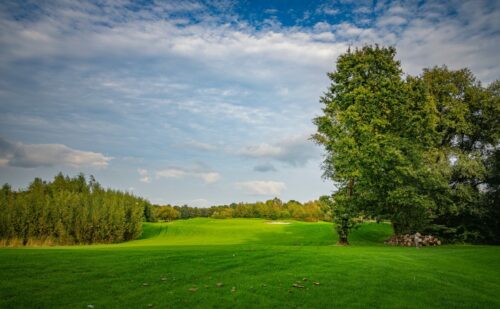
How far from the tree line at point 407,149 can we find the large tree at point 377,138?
Answer: 91 millimetres

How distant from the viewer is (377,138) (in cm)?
3009

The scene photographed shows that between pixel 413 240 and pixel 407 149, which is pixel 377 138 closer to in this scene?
pixel 407 149

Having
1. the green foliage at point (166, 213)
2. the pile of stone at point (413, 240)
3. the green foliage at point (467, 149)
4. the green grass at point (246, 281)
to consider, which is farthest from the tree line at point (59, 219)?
the green foliage at point (166, 213)

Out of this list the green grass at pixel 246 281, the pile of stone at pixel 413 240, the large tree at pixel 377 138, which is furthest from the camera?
the pile of stone at pixel 413 240

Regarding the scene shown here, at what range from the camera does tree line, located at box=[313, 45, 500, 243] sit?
3014cm

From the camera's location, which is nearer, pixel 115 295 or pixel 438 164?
pixel 115 295

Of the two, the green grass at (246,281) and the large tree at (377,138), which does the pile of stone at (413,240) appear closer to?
the large tree at (377,138)

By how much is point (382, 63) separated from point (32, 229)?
45061mm

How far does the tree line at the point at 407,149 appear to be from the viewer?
30.1 m

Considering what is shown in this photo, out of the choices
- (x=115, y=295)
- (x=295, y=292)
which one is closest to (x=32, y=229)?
(x=115, y=295)

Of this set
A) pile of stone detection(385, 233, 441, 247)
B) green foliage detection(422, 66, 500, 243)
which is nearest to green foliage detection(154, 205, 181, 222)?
pile of stone detection(385, 233, 441, 247)

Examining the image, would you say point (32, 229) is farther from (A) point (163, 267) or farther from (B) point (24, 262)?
(A) point (163, 267)

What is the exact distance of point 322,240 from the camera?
40844mm

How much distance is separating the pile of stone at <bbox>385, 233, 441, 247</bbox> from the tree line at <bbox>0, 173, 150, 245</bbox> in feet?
121
